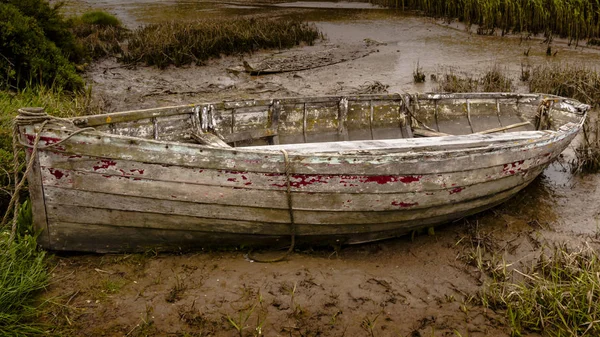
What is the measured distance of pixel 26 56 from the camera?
23.0ft

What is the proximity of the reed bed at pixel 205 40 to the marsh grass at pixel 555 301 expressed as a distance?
7.25 meters

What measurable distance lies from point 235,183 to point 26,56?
4.62 meters

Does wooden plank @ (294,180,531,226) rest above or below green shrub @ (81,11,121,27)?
below

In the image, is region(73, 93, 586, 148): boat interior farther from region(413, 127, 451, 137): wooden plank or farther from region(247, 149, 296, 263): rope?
region(247, 149, 296, 263): rope

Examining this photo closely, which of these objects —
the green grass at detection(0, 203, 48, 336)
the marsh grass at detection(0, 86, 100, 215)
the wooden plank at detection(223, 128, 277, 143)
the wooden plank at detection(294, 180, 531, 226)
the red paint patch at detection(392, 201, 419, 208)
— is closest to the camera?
the green grass at detection(0, 203, 48, 336)

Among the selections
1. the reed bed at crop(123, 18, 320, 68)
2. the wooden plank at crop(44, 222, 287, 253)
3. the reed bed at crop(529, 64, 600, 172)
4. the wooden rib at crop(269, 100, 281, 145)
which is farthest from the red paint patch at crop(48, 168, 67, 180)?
the reed bed at crop(123, 18, 320, 68)

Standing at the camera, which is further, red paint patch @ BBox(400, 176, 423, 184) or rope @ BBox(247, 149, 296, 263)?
red paint patch @ BBox(400, 176, 423, 184)

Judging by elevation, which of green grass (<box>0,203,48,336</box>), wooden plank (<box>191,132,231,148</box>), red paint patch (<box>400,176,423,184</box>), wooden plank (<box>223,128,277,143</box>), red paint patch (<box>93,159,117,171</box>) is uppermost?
red paint patch (<box>93,159,117,171</box>)

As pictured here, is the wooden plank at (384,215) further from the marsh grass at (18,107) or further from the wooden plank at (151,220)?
the marsh grass at (18,107)

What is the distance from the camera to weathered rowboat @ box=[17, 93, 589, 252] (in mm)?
3705

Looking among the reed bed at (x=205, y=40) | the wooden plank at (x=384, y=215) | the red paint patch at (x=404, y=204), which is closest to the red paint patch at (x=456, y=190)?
the wooden plank at (x=384, y=215)

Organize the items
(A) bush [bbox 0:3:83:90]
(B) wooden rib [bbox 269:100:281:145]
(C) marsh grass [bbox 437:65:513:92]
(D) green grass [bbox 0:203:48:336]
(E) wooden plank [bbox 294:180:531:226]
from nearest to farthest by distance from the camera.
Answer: (D) green grass [bbox 0:203:48:336], (E) wooden plank [bbox 294:180:531:226], (B) wooden rib [bbox 269:100:281:145], (A) bush [bbox 0:3:83:90], (C) marsh grass [bbox 437:65:513:92]

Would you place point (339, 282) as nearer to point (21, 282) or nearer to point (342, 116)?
point (21, 282)

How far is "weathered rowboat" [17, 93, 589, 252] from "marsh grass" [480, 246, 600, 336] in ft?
2.92
